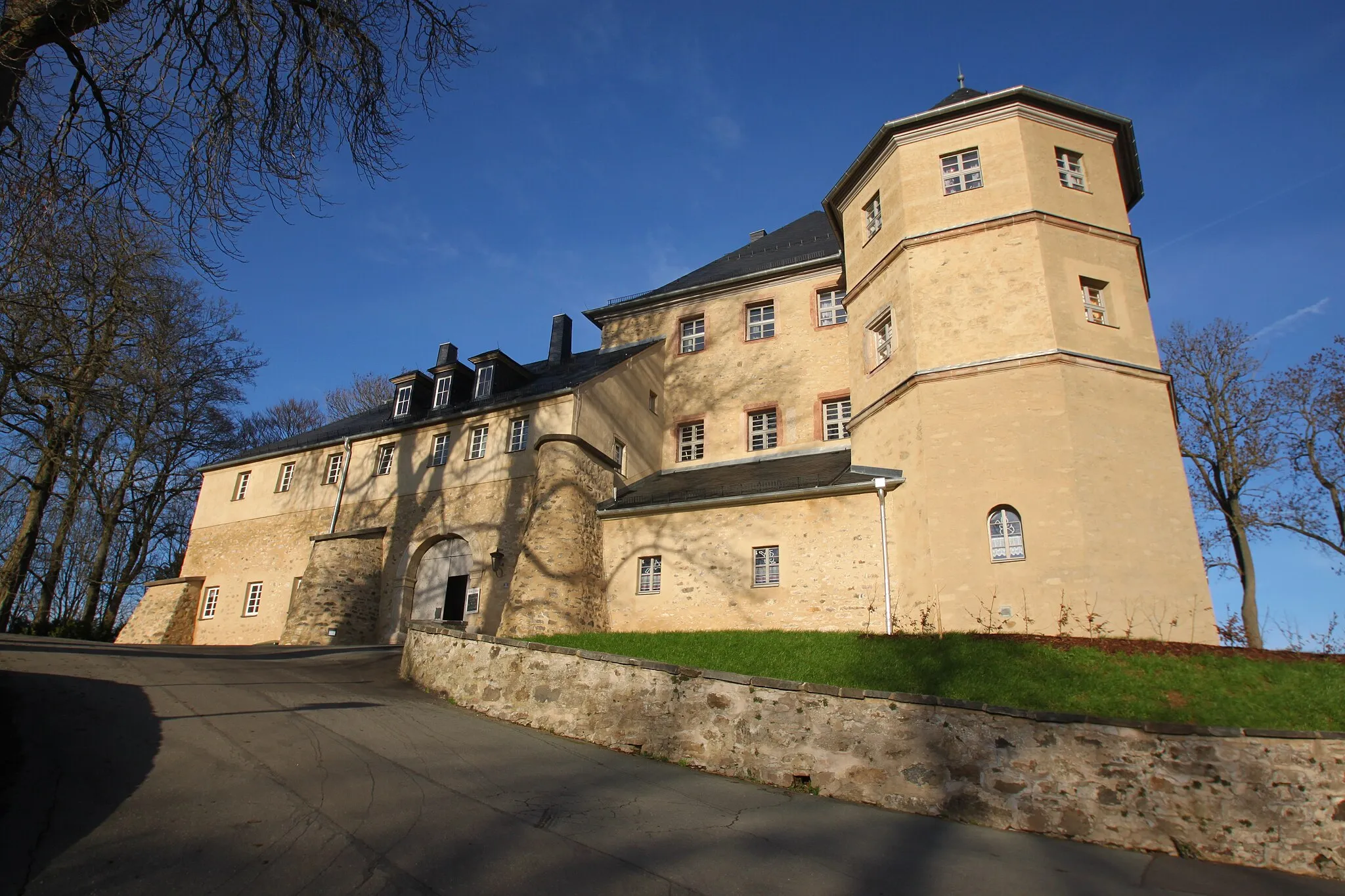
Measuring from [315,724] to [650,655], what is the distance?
531cm

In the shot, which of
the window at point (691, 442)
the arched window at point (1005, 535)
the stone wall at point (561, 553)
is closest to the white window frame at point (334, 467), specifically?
the stone wall at point (561, 553)

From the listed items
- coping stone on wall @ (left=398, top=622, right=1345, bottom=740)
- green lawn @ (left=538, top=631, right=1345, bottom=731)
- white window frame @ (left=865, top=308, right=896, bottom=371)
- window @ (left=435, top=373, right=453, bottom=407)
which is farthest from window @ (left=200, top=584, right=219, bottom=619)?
white window frame @ (left=865, top=308, right=896, bottom=371)

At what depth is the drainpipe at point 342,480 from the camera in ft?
76.6

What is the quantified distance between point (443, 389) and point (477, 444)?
3.19 metres

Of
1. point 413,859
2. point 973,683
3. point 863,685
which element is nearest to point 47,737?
point 413,859

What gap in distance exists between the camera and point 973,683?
10.2m

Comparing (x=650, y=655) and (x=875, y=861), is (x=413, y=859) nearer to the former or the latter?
(x=875, y=861)

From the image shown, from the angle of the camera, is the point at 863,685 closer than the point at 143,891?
No

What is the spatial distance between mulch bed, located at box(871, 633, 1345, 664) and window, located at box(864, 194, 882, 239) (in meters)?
9.91

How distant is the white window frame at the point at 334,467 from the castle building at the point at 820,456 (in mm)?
132

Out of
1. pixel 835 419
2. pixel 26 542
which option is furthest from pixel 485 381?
pixel 26 542

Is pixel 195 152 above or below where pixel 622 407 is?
below

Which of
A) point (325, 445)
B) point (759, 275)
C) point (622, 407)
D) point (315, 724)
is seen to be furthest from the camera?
point (325, 445)

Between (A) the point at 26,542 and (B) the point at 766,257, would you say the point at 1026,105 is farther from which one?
(A) the point at 26,542
